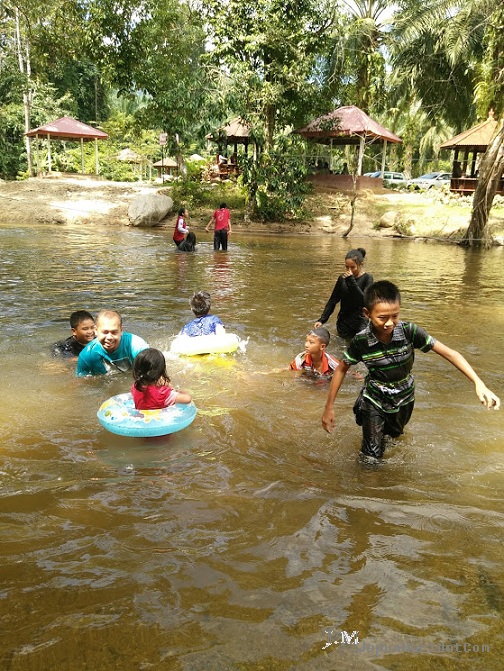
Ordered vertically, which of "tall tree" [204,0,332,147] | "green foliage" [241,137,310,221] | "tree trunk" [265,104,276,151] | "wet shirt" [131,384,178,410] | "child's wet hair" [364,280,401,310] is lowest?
"wet shirt" [131,384,178,410]

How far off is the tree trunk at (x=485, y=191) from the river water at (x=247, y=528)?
13.6 m

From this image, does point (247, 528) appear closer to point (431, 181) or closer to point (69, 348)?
point (69, 348)

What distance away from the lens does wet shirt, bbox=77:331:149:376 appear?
5258mm

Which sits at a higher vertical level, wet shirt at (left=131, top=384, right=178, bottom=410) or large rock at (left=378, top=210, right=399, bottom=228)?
large rock at (left=378, top=210, right=399, bottom=228)

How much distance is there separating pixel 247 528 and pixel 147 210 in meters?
21.6

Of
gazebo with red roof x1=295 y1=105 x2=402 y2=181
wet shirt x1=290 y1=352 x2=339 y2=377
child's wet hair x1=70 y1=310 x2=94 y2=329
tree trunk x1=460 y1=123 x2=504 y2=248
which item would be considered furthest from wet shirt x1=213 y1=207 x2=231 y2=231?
gazebo with red roof x1=295 y1=105 x2=402 y2=181

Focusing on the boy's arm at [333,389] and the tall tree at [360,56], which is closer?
the boy's arm at [333,389]

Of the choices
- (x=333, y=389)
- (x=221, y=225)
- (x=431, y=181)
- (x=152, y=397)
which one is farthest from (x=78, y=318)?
(x=431, y=181)

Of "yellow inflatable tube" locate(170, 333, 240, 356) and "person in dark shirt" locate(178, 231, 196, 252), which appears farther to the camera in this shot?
"person in dark shirt" locate(178, 231, 196, 252)

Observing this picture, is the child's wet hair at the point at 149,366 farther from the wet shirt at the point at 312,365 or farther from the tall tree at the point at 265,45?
the tall tree at the point at 265,45

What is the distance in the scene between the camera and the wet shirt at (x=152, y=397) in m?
4.20

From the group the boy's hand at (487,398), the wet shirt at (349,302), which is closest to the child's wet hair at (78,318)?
the wet shirt at (349,302)

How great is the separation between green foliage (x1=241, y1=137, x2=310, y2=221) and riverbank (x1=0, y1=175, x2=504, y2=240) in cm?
62

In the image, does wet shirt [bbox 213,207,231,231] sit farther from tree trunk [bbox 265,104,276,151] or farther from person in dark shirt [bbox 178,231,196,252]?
tree trunk [bbox 265,104,276,151]
